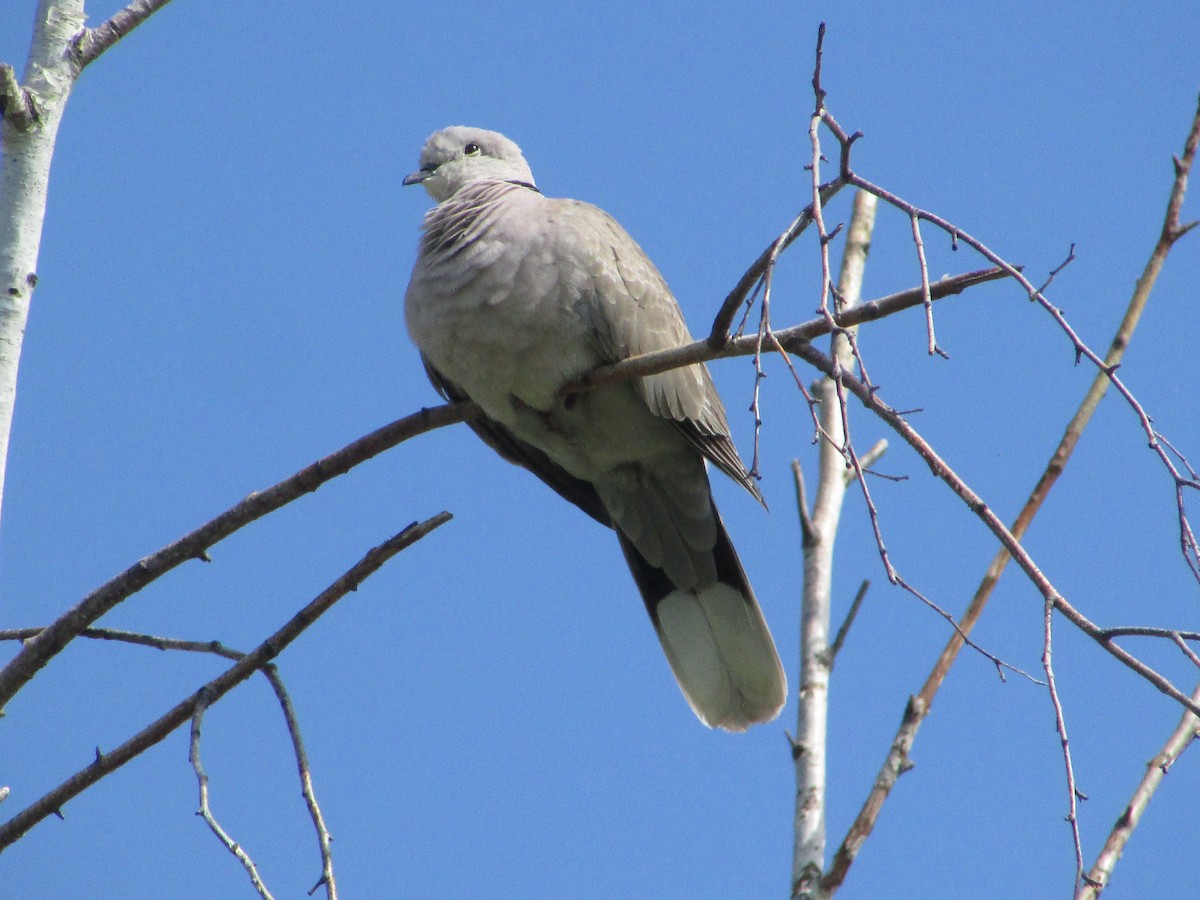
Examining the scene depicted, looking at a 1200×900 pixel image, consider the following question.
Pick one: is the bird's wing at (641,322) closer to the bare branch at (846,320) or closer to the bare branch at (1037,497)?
the bare branch at (1037,497)

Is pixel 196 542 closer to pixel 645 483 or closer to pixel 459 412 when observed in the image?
pixel 459 412

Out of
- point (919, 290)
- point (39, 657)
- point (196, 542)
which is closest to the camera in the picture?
point (919, 290)

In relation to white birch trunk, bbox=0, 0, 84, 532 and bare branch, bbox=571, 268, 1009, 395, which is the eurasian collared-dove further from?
white birch trunk, bbox=0, 0, 84, 532

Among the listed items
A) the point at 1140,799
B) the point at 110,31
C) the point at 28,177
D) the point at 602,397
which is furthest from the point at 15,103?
the point at 1140,799

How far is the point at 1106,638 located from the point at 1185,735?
1325 millimetres

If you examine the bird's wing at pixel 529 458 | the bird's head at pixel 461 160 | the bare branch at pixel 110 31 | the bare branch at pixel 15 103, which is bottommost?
the bare branch at pixel 15 103

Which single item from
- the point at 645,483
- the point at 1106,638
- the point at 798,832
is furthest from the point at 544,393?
the point at 1106,638

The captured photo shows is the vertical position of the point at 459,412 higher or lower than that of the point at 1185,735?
higher

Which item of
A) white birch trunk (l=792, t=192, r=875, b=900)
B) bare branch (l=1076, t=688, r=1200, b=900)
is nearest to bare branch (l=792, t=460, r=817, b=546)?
white birch trunk (l=792, t=192, r=875, b=900)

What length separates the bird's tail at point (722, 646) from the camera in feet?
13.0

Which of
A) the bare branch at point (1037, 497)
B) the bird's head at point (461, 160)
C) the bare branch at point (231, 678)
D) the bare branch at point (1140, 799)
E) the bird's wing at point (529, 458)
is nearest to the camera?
the bare branch at point (231, 678)

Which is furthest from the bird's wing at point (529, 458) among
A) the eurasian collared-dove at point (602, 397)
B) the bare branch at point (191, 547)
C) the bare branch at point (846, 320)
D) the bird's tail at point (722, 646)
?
the bare branch at point (846, 320)

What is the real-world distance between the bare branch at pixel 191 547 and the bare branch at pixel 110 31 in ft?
3.18

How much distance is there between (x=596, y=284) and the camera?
3.47 metres
